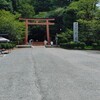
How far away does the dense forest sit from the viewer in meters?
53.6

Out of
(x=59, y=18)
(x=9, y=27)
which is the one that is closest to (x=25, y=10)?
(x=59, y=18)

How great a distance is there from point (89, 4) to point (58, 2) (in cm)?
2784

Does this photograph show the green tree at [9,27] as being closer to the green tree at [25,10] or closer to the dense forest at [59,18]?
the dense forest at [59,18]

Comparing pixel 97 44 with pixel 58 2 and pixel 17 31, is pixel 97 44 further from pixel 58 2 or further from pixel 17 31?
pixel 58 2

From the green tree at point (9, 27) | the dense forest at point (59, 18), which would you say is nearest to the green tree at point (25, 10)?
the dense forest at point (59, 18)

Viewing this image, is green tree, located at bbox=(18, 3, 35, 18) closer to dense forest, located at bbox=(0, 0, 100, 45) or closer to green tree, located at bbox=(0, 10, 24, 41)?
dense forest, located at bbox=(0, 0, 100, 45)

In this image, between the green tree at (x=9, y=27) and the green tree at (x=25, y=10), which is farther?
the green tree at (x=25, y=10)

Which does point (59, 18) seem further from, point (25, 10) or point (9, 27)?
point (9, 27)

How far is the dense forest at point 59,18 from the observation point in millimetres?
53562

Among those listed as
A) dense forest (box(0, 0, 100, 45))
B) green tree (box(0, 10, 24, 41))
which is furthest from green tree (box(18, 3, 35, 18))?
green tree (box(0, 10, 24, 41))

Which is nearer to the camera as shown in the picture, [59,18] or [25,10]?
[59,18]

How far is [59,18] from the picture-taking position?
7181cm

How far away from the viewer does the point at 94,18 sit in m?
53.5

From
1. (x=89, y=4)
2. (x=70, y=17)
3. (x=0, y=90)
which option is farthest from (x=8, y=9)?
(x=0, y=90)
